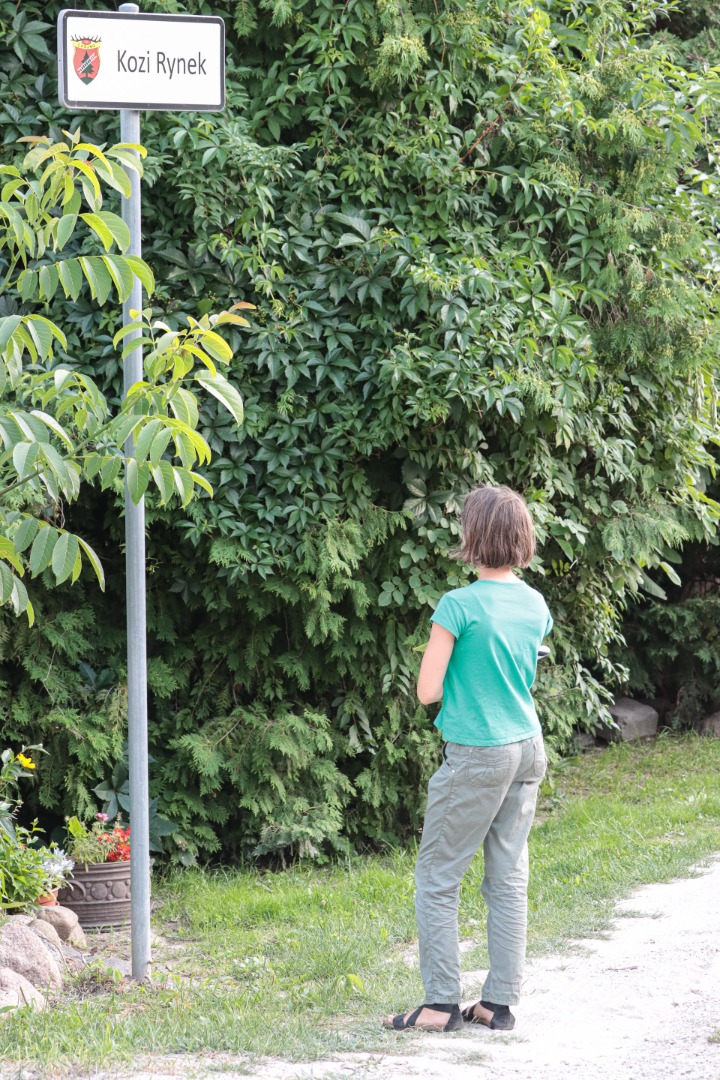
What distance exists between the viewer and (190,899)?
503 cm

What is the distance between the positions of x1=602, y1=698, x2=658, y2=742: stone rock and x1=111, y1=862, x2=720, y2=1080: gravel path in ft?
15.3

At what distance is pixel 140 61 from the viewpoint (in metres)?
3.51

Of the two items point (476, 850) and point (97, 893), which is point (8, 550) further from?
point (97, 893)

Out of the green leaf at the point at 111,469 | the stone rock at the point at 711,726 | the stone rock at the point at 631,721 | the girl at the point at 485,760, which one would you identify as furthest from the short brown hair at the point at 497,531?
the stone rock at the point at 711,726

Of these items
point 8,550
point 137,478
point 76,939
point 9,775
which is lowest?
point 76,939

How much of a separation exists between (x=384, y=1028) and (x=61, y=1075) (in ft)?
3.03

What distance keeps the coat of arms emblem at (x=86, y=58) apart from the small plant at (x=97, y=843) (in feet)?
9.62

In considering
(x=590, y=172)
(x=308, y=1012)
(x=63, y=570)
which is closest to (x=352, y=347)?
(x=590, y=172)

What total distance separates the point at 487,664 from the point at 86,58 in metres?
2.21

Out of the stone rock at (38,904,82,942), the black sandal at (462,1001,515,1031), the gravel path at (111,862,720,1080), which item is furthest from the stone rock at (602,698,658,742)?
the black sandal at (462,1001,515,1031)

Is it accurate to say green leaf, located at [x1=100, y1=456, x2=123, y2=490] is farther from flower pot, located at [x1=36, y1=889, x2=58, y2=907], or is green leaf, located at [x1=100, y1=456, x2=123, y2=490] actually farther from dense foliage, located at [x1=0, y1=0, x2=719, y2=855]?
flower pot, located at [x1=36, y1=889, x2=58, y2=907]

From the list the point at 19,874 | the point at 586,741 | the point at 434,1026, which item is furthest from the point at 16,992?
the point at 586,741

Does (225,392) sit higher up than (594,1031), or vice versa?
(225,392)

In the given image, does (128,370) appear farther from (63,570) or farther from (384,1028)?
(384,1028)
